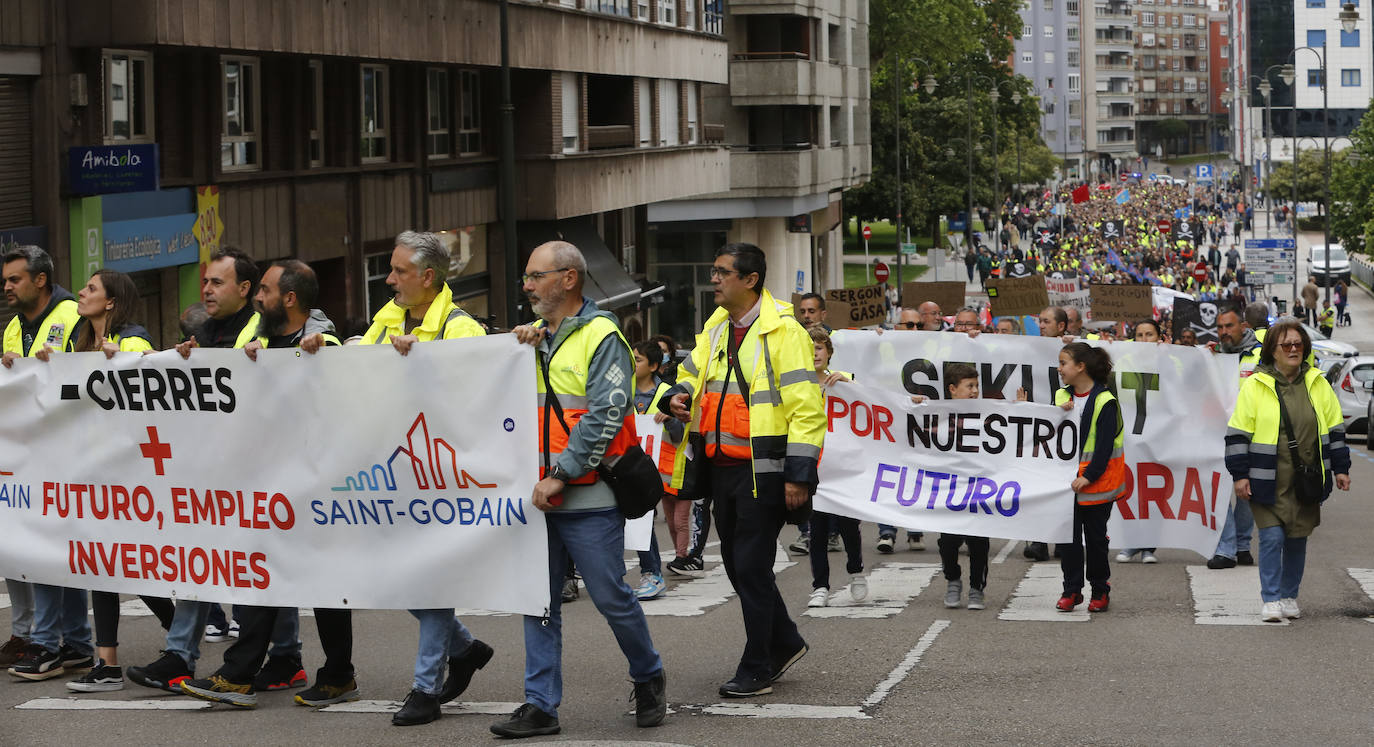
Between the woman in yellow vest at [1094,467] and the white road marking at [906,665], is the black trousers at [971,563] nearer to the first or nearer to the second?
the woman in yellow vest at [1094,467]

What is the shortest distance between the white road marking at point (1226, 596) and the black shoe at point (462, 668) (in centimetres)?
461

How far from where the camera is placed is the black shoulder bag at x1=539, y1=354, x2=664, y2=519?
756 centimetres

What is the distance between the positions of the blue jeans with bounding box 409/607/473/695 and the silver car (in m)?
26.5

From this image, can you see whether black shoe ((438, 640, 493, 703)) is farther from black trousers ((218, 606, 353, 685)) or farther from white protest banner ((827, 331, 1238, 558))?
white protest banner ((827, 331, 1238, 558))

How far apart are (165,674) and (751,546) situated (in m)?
2.59

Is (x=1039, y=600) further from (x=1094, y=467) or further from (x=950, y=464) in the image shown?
(x=950, y=464)

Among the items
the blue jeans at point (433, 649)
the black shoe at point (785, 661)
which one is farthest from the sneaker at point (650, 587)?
the blue jeans at point (433, 649)

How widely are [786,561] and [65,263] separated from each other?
28.0ft

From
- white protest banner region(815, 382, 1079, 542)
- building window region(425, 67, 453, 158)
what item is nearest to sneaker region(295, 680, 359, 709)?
white protest banner region(815, 382, 1079, 542)

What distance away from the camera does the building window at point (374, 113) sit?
27516mm

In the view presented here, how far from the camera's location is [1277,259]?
190 feet

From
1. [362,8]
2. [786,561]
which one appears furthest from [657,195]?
[786,561]

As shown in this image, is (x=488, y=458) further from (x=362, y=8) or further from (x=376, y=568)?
(x=362, y=8)

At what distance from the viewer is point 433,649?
793 centimetres
